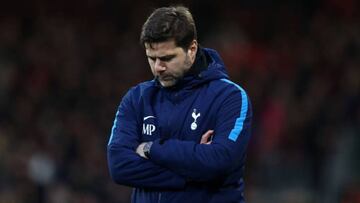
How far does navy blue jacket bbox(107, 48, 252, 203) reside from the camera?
3975 millimetres

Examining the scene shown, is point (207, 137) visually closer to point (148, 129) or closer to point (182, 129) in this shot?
point (182, 129)

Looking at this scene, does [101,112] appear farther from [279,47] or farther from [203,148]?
[203,148]

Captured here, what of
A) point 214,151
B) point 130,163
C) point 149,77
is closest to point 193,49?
point 214,151

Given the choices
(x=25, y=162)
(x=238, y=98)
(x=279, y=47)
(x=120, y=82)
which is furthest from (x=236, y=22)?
(x=238, y=98)

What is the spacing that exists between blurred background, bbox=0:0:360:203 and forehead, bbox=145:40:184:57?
572 centimetres

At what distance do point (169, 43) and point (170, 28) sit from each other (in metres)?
0.06

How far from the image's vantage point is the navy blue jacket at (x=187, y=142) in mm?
3975

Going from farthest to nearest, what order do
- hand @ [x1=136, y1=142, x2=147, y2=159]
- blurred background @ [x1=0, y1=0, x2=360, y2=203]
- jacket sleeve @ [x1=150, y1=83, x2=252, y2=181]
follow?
blurred background @ [x1=0, y1=0, x2=360, y2=203] → hand @ [x1=136, y1=142, x2=147, y2=159] → jacket sleeve @ [x1=150, y1=83, x2=252, y2=181]

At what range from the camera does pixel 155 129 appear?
4102 mm

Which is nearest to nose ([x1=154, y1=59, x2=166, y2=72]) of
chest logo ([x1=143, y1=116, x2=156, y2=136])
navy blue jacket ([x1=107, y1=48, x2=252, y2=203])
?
navy blue jacket ([x1=107, y1=48, x2=252, y2=203])

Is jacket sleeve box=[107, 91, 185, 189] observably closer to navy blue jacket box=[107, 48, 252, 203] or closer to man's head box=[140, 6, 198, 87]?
navy blue jacket box=[107, 48, 252, 203]

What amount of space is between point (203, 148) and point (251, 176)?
6.17m

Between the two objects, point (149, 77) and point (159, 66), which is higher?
point (159, 66)

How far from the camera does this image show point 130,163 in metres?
4.09
